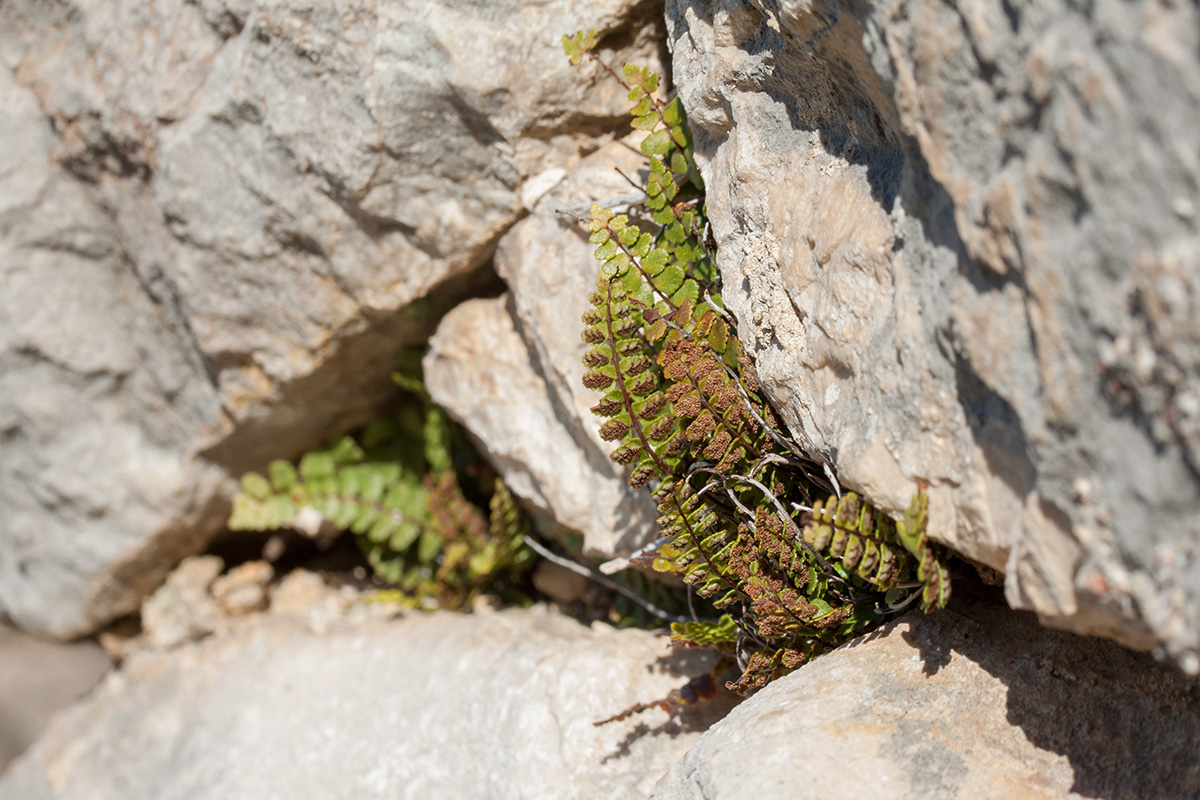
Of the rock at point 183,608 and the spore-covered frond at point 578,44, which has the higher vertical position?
the spore-covered frond at point 578,44

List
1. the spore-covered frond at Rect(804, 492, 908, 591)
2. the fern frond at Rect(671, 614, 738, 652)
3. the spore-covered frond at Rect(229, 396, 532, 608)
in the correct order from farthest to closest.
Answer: the spore-covered frond at Rect(229, 396, 532, 608) < the fern frond at Rect(671, 614, 738, 652) < the spore-covered frond at Rect(804, 492, 908, 591)

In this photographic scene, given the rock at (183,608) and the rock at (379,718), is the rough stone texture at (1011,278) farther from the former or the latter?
the rock at (183,608)

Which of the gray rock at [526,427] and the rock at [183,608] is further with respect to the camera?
the rock at [183,608]

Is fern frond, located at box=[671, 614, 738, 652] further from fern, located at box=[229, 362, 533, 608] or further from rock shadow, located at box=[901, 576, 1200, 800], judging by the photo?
fern, located at box=[229, 362, 533, 608]

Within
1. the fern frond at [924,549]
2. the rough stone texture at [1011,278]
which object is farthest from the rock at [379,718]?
the rough stone texture at [1011,278]

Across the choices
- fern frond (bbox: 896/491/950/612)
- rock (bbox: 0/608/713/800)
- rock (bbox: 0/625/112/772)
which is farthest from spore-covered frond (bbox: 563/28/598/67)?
rock (bbox: 0/625/112/772)

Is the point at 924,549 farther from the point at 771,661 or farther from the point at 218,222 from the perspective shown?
the point at 218,222

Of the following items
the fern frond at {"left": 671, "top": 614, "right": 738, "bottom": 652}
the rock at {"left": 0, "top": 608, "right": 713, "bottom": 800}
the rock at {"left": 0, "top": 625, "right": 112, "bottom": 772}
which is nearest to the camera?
the fern frond at {"left": 671, "top": 614, "right": 738, "bottom": 652}
